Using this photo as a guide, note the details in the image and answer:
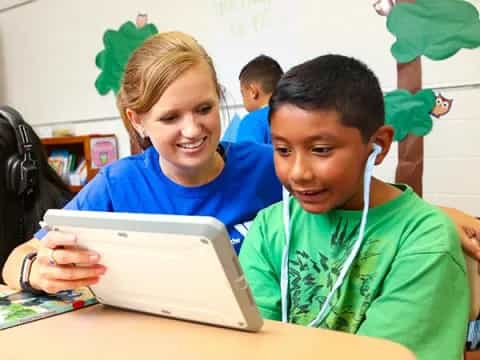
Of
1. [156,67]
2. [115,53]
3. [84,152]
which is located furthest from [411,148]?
[84,152]

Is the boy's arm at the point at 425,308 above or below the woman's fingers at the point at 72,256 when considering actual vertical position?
below

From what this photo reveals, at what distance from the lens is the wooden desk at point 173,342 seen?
57 cm

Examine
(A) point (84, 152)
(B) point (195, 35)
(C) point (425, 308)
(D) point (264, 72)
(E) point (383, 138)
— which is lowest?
(A) point (84, 152)

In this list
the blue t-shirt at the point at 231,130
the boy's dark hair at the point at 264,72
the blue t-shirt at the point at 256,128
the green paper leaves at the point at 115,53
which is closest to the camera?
the blue t-shirt at the point at 256,128

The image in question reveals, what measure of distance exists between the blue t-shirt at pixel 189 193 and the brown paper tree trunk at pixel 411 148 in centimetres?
122

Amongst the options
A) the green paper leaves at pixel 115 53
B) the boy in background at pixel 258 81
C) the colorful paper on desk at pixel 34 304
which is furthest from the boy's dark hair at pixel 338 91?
the green paper leaves at pixel 115 53

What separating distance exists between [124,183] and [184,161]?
168 millimetres

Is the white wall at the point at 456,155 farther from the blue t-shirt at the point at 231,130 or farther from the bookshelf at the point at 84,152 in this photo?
the bookshelf at the point at 84,152

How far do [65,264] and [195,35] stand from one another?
2455 millimetres

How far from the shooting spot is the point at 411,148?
2289 mm

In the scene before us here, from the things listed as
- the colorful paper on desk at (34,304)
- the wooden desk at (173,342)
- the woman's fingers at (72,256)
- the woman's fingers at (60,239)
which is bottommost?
the colorful paper on desk at (34,304)

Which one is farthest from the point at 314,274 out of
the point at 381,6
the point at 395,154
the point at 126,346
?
the point at 381,6

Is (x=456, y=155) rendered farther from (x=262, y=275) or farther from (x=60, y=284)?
(x=60, y=284)

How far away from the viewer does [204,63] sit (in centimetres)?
116
